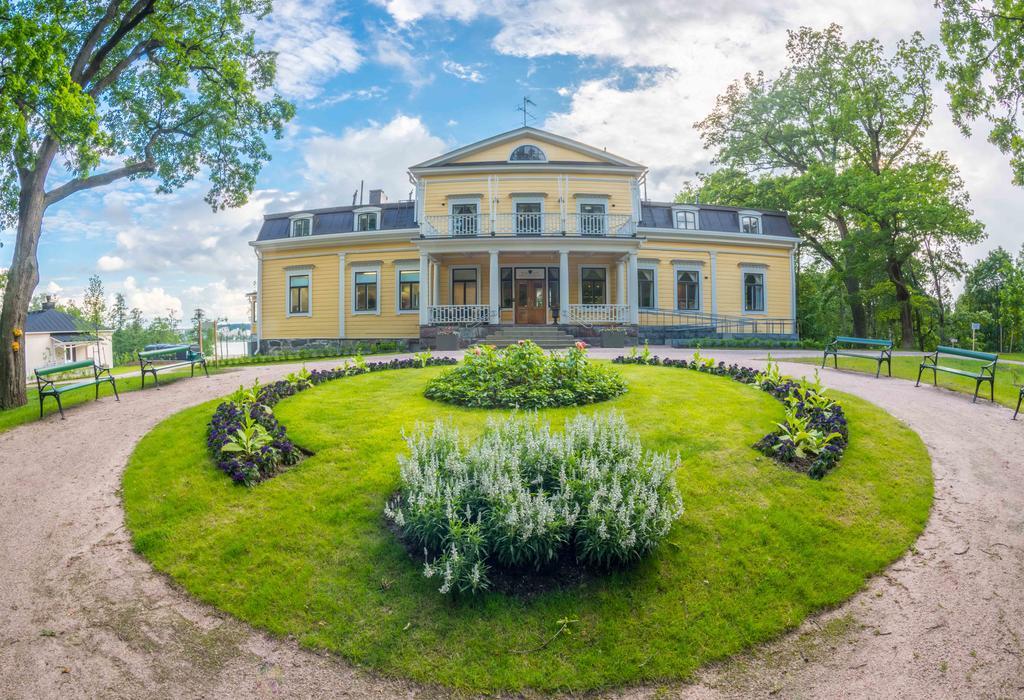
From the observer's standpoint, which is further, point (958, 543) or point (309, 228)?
point (309, 228)

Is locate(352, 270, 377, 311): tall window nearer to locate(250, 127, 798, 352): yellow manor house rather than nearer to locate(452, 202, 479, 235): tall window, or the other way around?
locate(250, 127, 798, 352): yellow manor house

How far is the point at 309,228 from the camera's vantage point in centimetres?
2439

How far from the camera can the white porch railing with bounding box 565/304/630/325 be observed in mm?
20391

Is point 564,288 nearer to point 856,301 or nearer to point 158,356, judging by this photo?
point 158,356

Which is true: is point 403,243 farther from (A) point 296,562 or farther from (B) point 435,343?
(A) point 296,562

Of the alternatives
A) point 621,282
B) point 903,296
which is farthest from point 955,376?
point 903,296

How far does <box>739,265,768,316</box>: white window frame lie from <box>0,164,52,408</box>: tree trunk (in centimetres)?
2475

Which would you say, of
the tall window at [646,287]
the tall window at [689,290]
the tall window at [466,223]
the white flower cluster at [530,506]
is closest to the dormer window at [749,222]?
the tall window at [689,290]

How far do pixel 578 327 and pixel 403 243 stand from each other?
8967mm

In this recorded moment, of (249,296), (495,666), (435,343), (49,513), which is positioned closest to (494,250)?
(435,343)

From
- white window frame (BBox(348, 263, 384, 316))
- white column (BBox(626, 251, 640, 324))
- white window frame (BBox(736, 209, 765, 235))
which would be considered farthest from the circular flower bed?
white window frame (BBox(736, 209, 765, 235))

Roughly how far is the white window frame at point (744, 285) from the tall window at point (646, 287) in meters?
4.47

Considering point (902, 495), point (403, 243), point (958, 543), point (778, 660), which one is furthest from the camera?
point (403, 243)

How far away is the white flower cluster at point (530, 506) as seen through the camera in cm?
399
